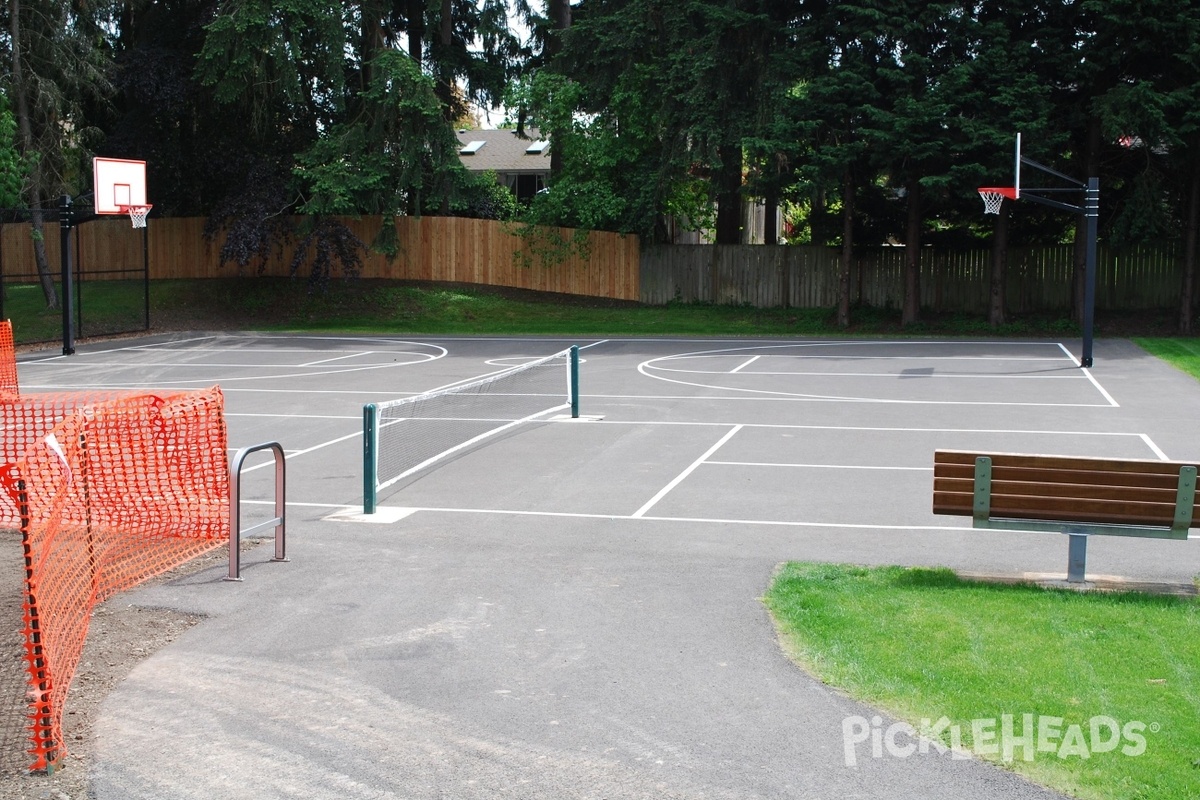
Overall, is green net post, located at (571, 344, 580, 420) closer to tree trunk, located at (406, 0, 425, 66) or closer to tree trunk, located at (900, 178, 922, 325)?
tree trunk, located at (900, 178, 922, 325)

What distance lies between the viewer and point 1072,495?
8922mm

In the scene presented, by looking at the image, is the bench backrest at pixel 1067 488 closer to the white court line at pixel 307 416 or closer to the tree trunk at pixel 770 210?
the white court line at pixel 307 416

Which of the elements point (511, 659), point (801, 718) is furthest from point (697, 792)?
point (511, 659)

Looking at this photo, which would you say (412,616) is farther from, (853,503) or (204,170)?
(204,170)

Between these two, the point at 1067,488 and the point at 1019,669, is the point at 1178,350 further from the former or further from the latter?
the point at 1019,669

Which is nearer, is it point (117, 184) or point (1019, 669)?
point (1019, 669)

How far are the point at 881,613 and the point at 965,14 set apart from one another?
28574mm

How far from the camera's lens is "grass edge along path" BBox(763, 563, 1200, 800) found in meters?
5.73

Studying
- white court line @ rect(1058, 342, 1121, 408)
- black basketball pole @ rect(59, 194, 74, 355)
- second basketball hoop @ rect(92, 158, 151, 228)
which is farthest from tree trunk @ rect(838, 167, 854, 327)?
black basketball pole @ rect(59, 194, 74, 355)

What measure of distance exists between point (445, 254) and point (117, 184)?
522 inches

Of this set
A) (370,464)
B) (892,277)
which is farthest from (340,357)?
(892,277)

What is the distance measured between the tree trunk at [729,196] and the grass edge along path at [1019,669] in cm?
2852

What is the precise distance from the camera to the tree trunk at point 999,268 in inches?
1363

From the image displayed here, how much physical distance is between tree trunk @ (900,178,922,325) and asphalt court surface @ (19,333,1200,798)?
1442 centimetres
